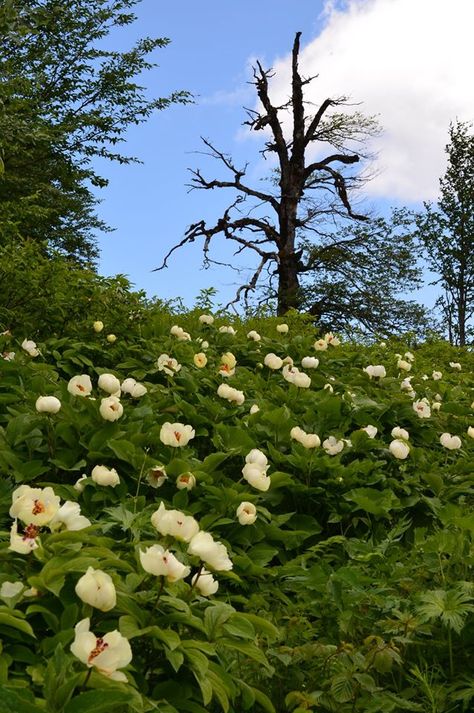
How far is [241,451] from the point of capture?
11.5ft

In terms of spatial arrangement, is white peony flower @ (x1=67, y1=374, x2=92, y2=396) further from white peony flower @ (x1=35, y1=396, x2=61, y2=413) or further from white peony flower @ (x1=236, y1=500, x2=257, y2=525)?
white peony flower @ (x1=236, y1=500, x2=257, y2=525)

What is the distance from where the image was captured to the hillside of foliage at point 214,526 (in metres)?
1.76

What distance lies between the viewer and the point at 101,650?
4.74ft

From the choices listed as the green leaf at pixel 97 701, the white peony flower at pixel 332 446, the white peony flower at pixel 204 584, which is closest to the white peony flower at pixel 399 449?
the white peony flower at pixel 332 446

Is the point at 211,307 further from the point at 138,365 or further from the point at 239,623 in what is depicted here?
the point at 239,623

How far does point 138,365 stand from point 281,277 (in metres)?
12.4

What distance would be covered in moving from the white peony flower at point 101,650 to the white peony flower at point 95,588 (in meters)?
0.11

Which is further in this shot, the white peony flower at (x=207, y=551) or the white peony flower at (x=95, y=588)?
the white peony flower at (x=207, y=551)

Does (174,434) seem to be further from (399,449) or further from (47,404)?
(399,449)

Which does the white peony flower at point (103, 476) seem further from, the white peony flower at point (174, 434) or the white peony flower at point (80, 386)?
the white peony flower at point (80, 386)

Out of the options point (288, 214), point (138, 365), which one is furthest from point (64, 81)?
point (138, 365)

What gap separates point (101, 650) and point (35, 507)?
0.57 m

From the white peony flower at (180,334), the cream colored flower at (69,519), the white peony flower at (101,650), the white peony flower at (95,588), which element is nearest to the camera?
the white peony flower at (101,650)

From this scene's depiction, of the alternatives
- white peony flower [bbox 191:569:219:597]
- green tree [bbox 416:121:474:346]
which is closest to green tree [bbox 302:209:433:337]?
green tree [bbox 416:121:474:346]
